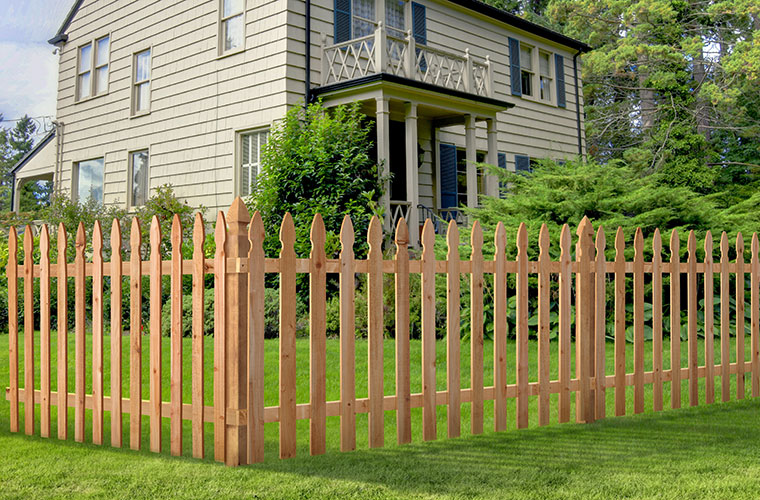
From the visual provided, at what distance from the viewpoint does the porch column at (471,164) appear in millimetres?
14445

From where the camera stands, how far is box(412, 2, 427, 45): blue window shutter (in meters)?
16.5

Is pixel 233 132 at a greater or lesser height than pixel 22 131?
lesser

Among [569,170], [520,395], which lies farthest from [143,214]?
→ [520,395]

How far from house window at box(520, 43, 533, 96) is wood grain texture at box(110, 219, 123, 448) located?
55.0ft

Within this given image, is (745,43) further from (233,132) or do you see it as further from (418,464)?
(418,464)

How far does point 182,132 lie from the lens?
16.2m

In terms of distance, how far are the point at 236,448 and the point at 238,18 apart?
1269 cm

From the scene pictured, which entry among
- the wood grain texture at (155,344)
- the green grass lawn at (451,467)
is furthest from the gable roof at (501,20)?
the wood grain texture at (155,344)

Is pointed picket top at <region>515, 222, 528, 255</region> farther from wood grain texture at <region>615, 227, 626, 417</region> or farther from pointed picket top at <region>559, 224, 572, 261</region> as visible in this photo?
wood grain texture at <region>615, 227, 626, 417</region>

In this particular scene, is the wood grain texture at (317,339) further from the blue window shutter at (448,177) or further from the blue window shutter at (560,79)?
the blue window shutter at (560,79)

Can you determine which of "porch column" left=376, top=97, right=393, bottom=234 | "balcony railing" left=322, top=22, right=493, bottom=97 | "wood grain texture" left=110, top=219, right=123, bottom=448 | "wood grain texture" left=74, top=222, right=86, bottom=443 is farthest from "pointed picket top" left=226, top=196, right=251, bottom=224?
"balcony railing" left=322, top=22, right=493, bottom=97

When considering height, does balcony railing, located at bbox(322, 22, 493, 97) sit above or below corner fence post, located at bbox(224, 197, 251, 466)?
above

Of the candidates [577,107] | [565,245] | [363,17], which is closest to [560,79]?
[577,107]

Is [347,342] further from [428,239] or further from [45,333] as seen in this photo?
[45,333]
